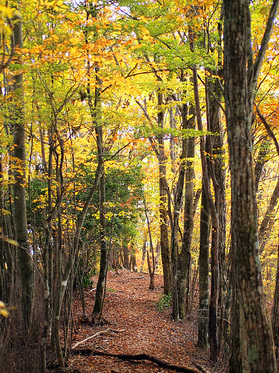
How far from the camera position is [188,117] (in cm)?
891

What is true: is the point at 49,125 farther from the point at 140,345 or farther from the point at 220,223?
the point at 140,345

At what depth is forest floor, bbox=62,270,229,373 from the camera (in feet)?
17.2

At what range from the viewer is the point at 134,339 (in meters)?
6.78

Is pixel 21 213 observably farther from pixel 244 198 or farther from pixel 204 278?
pixel 244 198

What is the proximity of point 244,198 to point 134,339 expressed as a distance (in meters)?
5.34

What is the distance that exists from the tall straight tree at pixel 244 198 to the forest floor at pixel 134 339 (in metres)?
2.97

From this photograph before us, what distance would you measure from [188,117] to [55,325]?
21.6 ft

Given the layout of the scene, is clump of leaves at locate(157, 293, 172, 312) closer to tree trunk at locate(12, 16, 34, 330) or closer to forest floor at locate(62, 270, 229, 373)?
forest floor at locate(62, 270, 229, 373)

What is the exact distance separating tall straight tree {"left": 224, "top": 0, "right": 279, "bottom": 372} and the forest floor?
9.75 ft

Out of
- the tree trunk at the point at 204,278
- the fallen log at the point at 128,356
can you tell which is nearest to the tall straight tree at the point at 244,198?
the fallen log at the point at 128,356

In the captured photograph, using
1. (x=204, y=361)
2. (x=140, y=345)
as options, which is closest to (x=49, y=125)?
(x=140, y=345)

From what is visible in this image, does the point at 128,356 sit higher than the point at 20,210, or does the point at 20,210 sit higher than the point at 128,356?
the point at 20,210

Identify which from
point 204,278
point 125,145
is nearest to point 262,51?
point 125,145

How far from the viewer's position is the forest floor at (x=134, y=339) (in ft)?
17.2
